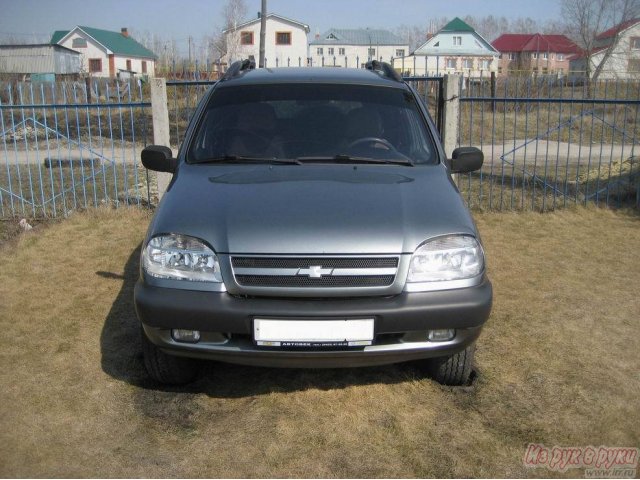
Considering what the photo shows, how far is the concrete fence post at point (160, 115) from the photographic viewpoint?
7.85 m

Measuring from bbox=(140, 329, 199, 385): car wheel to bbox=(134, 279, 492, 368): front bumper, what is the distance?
1.16 feet

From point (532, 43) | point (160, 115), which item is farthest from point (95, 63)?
point (160, 115)

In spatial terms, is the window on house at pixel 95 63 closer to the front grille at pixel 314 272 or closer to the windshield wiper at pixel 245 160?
the windshield wiper at pixel 245 160

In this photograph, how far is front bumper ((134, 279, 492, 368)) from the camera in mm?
2848

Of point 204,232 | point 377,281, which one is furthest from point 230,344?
point 377,281

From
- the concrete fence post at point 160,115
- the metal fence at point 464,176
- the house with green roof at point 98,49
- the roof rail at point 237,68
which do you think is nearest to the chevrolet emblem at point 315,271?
the roof rail at point 237,68

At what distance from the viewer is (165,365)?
3.42 meters

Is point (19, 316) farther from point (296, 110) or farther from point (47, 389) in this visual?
point (296, 110)

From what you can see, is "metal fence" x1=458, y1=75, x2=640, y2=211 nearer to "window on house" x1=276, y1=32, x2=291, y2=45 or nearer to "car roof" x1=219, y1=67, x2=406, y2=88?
"car roof" x1=219, y1=67, x2=406, y2=88

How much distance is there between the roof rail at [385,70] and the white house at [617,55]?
41.5ft

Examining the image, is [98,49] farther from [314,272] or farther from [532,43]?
[314,272]

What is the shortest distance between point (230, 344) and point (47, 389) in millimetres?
1343

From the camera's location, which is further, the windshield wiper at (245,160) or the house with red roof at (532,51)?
the house with red roof at (532,51)

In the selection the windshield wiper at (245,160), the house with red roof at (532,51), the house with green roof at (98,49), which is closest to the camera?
the windshield wiper at (245,160)
